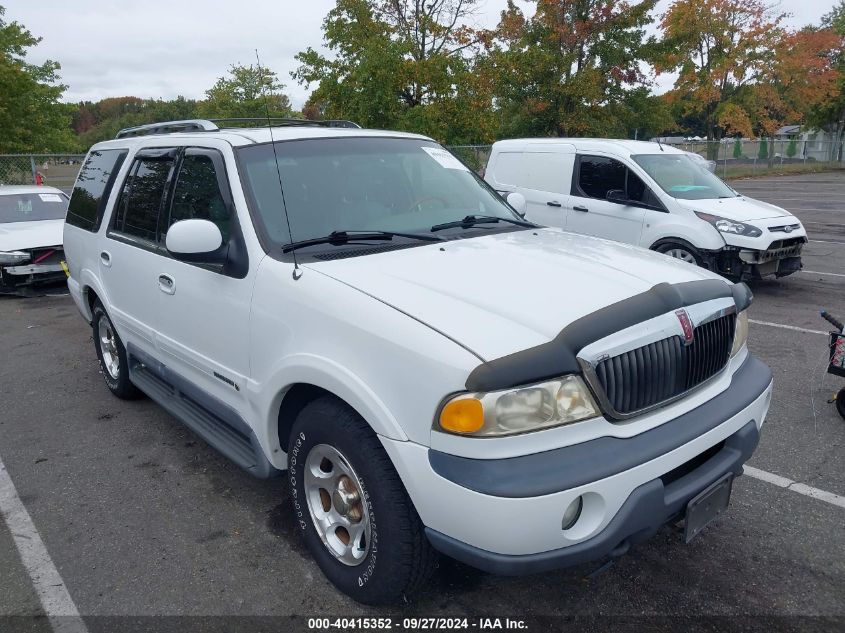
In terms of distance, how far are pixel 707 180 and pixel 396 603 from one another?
307 inches

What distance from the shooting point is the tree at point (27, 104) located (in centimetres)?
1977

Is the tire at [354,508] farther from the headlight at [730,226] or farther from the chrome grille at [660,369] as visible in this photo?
the headlight at [730,226]

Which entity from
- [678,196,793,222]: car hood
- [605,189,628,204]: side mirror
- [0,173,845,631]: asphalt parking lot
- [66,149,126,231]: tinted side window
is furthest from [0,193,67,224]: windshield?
[678,196,793,222]: car hood

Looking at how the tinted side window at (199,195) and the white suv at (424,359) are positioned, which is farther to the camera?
the tinted side window at (199,195)

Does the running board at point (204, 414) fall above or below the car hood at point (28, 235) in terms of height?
below

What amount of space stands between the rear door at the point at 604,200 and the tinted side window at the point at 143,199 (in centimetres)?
Answer: 555

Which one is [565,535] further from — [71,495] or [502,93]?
[502,93]

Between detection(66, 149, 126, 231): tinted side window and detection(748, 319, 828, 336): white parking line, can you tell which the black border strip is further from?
detection(748, 319, 828, 336): white parking line

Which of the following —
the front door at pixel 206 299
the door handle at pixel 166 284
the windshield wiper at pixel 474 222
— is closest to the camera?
the front door at pixel 206 299

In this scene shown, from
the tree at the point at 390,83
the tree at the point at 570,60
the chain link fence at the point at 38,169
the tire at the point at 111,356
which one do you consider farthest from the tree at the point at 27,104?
the tire at the point at 111,356

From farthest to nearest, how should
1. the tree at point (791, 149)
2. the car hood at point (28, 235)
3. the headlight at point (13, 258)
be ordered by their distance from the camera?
1. the tree at point (791, 149)
2. the car hood at point (28, 235)
3. the headlight at point (13, 258)

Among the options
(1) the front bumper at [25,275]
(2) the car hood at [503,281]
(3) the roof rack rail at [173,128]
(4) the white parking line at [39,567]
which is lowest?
(4) the white parking line at [39,567]

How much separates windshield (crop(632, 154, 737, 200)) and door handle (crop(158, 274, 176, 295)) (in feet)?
21.3

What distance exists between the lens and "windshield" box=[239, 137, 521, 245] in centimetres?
318
